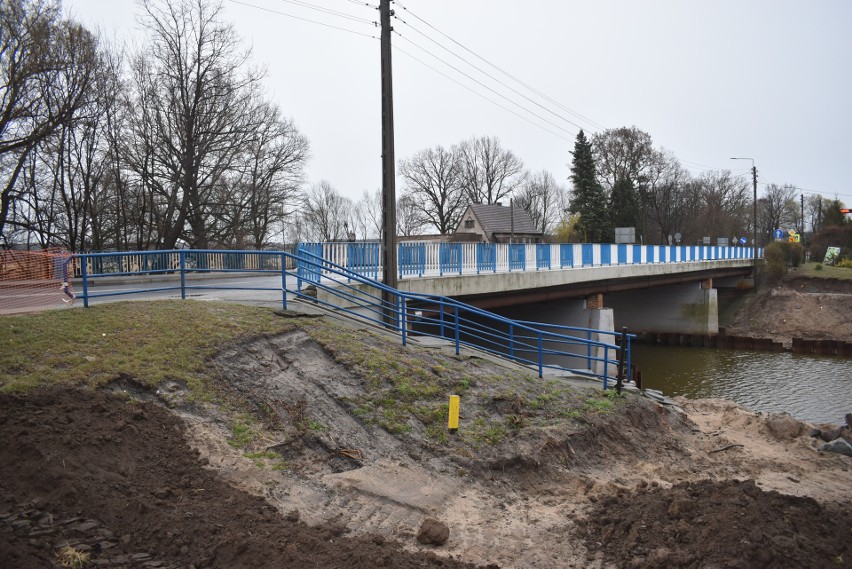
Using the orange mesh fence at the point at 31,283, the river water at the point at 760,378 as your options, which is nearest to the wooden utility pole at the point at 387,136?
the orange mesh fence at the point at 31,283

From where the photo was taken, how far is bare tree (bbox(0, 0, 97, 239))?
75.5 ft

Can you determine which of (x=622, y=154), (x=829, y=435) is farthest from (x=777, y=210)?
(x=829, y=435)

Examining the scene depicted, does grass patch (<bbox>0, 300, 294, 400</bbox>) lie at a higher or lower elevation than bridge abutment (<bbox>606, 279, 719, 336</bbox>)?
higher

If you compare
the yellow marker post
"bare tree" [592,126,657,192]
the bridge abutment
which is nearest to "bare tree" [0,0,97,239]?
the yellow marker post

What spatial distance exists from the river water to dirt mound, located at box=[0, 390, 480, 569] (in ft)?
56.5

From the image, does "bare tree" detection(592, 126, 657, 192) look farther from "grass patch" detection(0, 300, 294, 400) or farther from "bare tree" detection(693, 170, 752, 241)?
"grass patch" detection(0, 300, 294, 400)

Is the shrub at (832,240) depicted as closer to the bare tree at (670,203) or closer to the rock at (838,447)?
the bare tree at (670,203)

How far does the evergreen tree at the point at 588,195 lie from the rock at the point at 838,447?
5353cm

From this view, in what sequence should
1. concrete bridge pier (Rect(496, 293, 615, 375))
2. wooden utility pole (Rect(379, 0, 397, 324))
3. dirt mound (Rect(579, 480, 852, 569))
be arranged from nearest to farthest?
dirt mound (Rect(579, 480, 852, 569))
wooden utility pole (Rect(379, 0, 397, 324))
concrete bridge pier (Rect(496, 293, 615, 375))

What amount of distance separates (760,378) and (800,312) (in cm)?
1785

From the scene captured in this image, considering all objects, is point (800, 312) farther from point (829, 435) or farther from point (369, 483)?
point (369, 483)

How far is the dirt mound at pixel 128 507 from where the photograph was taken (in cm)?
479

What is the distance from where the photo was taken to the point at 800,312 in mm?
39625

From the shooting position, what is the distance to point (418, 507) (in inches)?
271
